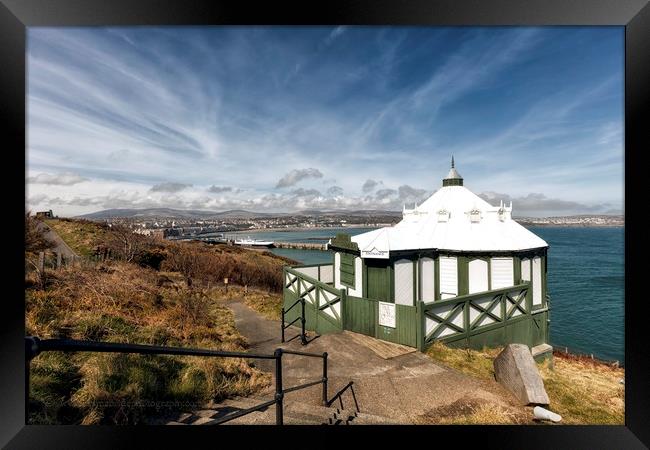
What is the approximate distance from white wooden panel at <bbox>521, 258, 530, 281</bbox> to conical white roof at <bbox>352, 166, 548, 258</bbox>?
35 cm

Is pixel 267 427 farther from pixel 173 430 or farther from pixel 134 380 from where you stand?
pixel 134 380

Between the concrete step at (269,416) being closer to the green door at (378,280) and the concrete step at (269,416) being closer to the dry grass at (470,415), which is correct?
the dry grass at (470,415)

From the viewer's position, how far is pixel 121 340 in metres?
4.58

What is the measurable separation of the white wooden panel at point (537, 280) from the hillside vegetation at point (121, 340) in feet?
21.4

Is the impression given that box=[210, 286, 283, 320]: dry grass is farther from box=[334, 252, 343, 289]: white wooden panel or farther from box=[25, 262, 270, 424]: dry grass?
box=[334, 252, 343, 289]: white wooden panel

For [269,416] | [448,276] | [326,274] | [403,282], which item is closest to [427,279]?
[448,276]

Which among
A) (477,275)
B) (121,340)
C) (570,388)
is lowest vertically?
(570,388)

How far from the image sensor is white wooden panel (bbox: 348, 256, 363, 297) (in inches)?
271

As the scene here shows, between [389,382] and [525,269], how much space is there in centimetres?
460

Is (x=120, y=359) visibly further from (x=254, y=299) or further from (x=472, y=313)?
(x=254, y=299)

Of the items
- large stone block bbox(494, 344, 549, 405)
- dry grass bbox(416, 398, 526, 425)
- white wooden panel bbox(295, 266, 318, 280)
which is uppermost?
white wooden panel bbox(295, 266, 318, 280)

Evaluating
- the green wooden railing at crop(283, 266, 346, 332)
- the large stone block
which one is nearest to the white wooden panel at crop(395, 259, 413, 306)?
the green wooden railing at crop(283, 266, 346, 332)

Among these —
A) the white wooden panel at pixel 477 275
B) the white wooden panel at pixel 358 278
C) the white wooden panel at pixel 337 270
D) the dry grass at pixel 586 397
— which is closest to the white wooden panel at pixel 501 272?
the white wooden panel at pixel 477 275

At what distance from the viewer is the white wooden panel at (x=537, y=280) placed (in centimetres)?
694
